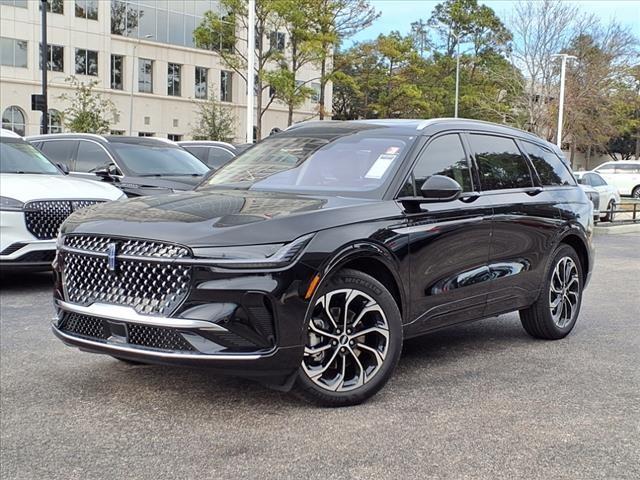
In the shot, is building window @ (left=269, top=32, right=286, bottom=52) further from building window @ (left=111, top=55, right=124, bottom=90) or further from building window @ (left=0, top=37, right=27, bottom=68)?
building window @ (left=0, top=37, right=27, bottom=68)

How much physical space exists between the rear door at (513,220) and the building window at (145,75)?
50.2 meters

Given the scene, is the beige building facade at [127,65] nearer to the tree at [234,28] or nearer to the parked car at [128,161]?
the tree at [234,28]

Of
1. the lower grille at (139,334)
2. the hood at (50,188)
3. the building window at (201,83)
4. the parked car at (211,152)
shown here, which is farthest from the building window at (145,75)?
the lower grille at (139,334)

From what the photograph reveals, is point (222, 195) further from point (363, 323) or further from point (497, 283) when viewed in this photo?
point (497, 283)

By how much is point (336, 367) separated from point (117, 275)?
134 centimetres

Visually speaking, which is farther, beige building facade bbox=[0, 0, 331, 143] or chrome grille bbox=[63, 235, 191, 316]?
beige building facade bbox=[0, 0, 331, 143]

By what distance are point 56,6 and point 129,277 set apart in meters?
49.5

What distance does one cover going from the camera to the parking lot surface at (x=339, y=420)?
12.0 feet

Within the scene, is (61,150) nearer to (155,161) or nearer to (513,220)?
(155,161)

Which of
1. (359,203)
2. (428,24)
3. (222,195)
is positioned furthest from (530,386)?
A: (428,24)

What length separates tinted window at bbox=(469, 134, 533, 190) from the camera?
5.81 metres

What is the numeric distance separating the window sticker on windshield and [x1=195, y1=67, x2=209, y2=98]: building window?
53.3 m

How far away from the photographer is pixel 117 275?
4.21m

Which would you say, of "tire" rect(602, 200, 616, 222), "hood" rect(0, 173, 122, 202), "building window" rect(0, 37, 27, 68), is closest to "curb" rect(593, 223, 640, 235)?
"tire" rect(602, 200, 616, 222)
